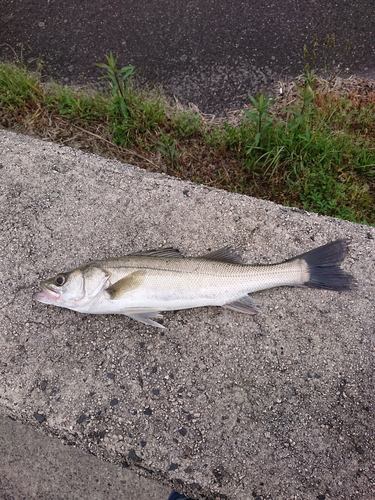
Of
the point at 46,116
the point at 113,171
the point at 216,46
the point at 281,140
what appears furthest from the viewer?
the point at 216,46

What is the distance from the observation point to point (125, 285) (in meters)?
2.59

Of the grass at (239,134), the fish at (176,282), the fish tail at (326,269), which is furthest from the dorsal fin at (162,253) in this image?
the grass at (239,134)

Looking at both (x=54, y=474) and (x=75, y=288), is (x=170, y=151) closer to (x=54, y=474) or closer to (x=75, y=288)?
(x=75, y=288)

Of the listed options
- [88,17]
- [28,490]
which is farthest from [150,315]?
[88,17]

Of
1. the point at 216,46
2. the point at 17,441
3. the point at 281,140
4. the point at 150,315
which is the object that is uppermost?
the point at 216,46

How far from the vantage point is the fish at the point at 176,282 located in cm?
259

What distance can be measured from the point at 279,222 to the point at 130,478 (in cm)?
196

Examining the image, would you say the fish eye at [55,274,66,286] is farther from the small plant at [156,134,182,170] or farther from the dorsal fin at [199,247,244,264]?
the small plant at [156,134,182,170]

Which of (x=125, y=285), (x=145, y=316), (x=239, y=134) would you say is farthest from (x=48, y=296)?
(x=239, y=134)

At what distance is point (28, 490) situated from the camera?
102 inches

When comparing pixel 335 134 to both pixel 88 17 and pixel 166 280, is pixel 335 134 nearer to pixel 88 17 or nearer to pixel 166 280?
pixel 166 280

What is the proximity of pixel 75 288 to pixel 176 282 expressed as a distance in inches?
25.0

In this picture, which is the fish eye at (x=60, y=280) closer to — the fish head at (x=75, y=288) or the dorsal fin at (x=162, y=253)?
the fish head at (x=75, y=288)

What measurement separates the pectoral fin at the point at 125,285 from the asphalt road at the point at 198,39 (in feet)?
6.80
